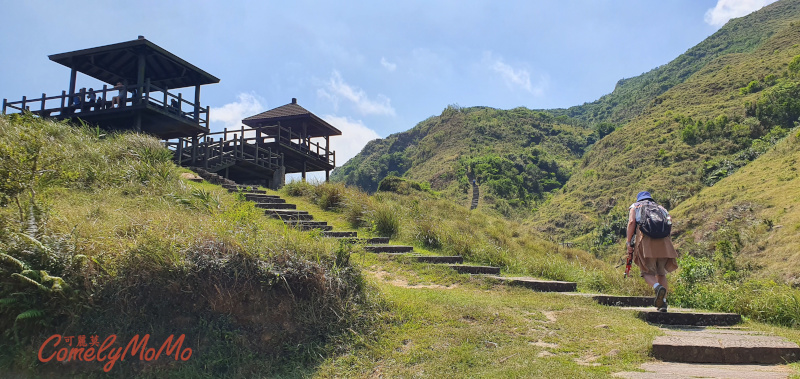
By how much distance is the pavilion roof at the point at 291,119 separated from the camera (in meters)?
26.3

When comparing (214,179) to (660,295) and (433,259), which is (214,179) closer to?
(433,259)

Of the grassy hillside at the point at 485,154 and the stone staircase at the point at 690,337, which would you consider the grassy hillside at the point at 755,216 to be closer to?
Result: the stone staircase at the point at 690,337

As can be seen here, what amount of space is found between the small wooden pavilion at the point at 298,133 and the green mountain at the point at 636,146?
22.6 m

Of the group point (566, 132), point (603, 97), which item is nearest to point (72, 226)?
point (566, 132)

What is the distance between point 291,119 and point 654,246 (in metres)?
22.9

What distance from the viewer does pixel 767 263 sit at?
23219 millimetres

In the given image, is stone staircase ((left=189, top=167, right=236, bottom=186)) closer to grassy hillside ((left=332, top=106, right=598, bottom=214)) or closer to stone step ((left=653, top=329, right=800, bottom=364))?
stone step ((left=653, top=329, right=800, bottom=364))

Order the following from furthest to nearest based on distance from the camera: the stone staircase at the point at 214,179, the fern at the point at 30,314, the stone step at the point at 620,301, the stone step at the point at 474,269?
the stone staircase at the point at 214,179 → the stone step at the point at 474,269 → the stone step at the point at 620,301 → the fern at the point at 30,314

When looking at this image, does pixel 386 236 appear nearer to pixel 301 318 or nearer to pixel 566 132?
pixel 301 318

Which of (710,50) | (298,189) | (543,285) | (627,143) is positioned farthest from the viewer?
(710,50)

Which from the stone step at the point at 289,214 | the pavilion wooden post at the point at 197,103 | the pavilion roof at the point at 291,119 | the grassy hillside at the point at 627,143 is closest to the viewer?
the stone step at the point at 289,214

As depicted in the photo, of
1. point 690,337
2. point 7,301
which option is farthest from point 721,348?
point 7,301

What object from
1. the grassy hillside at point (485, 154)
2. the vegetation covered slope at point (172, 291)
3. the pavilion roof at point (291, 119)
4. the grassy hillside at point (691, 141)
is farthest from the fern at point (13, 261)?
the grassy hillside at point (485, 154)

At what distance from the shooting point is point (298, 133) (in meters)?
27.3
